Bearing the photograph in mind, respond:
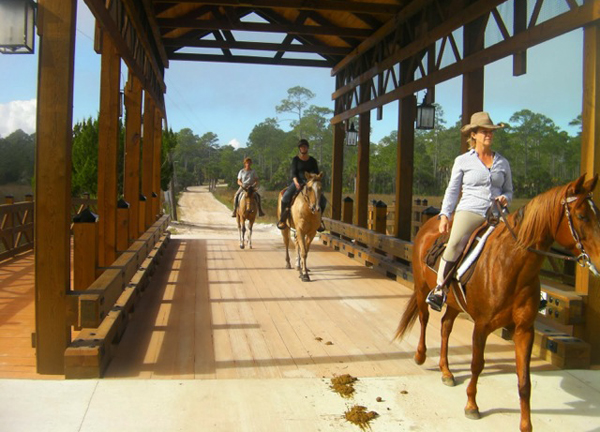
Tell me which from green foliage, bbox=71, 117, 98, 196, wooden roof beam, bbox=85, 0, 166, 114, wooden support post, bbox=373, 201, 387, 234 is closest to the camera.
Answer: wooden roof beam, bbox=85, 0, 166, 114

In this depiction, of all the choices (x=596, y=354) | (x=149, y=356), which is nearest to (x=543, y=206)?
(x=596, y=354)

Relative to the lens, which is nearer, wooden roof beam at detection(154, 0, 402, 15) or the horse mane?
the horse mane

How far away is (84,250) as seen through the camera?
5.59m

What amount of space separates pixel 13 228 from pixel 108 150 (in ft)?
18.4

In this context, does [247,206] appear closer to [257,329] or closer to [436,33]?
[436,33]

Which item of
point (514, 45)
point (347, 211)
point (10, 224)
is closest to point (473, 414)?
point (514, 45)

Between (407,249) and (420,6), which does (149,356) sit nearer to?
(407,249)

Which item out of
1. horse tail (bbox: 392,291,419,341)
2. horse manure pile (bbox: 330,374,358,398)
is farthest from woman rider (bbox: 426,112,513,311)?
horse manure pile (bbox: 330,374,358,398)

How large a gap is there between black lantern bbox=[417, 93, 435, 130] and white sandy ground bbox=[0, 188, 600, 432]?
16.9ft

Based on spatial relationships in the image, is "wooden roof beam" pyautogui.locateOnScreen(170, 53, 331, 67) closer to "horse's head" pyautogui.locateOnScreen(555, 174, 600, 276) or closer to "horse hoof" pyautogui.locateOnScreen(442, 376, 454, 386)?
"horse hoof" pyautogui.locateOnScreen(442, 376, 454, 386)

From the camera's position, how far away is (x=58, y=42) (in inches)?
174

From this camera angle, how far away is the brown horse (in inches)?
134

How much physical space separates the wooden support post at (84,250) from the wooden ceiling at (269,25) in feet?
16.2

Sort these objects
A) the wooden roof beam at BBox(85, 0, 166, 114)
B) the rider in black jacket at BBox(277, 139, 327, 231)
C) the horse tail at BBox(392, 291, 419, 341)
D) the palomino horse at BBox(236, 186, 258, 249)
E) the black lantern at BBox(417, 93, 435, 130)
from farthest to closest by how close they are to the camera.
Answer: the palomino horse at BBox(236, 186, 258, 249)
the rider in black jacket at BBox(277, 139, 327, 231)
the black lantern at BBox(417, 93, 435, 130)
the wooden roof beam at BBox(85, 0, 166, 114)
the horse tail at BBox(392, 291, 419, 341)
